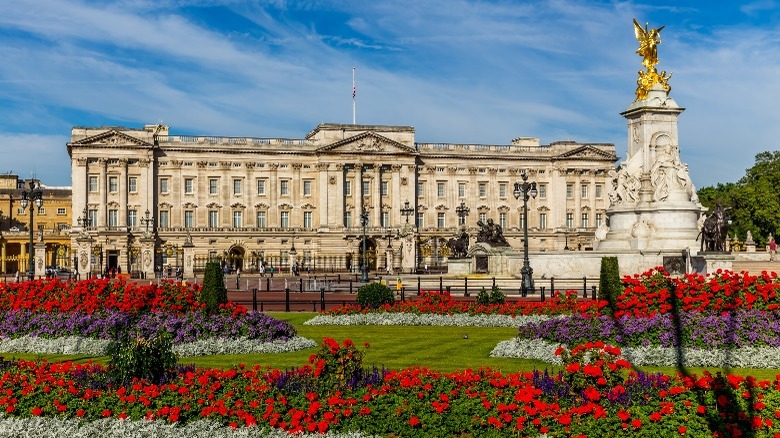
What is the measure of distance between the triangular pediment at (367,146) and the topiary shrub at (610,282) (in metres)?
71.1

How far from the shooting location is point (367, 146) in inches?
3632

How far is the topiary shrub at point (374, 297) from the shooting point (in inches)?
1024

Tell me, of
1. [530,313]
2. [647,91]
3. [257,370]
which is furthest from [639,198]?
[257,370]

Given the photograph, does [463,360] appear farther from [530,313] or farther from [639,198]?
[639,198]

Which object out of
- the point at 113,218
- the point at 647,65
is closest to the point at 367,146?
the point at 113,218

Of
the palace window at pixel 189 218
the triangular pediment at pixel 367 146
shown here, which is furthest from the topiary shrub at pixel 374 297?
the palace window at pixel 189 218

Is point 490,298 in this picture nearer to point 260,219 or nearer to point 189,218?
point 260,219

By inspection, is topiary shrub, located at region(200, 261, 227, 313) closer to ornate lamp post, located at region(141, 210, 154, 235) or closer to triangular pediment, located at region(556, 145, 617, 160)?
ornate lamp post, located at region(141, 210, 154, 235)

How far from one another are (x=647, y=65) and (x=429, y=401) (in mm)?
34228

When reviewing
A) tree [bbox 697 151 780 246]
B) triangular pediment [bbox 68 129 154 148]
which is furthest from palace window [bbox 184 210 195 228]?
tree [bbox 697 151 780 246]

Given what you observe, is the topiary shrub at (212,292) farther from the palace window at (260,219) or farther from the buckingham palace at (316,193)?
the palace window at (260,219)

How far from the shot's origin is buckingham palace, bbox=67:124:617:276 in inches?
3398

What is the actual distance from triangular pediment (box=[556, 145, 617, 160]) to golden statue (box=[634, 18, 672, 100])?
55.9 m

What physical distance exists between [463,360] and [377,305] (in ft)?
30.3
